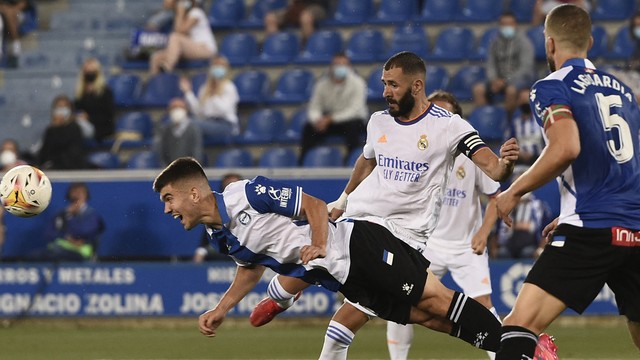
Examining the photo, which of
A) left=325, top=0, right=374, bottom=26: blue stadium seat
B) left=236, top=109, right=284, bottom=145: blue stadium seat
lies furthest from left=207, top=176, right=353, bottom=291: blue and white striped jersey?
left=325, top=0, right=374, bottom=26: blue stadium seat

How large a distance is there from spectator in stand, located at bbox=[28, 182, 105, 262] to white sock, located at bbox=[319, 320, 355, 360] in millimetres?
6230

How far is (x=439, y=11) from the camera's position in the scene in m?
17.4

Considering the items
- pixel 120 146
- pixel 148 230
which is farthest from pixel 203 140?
pixel 148 230

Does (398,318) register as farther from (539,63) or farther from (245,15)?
(245,15)

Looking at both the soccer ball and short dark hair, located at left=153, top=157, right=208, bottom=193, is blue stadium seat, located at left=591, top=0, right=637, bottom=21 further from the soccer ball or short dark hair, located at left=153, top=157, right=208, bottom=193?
short dark hair, located at left=153, top=157, right=208, bottom=193

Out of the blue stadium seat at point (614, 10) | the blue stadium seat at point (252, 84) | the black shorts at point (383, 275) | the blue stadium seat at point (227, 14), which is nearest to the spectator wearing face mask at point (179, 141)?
the blue stadium seat at point (252, 84)

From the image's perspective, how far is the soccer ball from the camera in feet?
28.7

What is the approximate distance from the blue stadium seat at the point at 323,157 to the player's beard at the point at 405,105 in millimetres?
7366

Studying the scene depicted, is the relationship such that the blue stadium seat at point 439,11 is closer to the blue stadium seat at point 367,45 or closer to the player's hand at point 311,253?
the blue stadium seat at point 367,45

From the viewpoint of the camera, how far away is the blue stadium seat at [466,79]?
16047mm

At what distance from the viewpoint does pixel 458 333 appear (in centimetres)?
713

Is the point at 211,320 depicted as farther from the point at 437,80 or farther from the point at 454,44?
the point at 454,44

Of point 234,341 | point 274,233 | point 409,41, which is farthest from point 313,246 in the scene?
point 409,41

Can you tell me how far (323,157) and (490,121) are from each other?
7.07 ft
